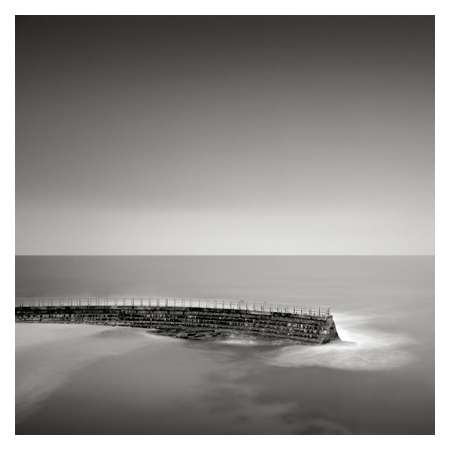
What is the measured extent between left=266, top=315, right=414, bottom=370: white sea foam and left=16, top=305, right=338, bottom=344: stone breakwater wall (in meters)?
1.93

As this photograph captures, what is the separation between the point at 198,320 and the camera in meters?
38.1

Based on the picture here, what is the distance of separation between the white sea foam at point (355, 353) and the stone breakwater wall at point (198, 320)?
1.93 meters

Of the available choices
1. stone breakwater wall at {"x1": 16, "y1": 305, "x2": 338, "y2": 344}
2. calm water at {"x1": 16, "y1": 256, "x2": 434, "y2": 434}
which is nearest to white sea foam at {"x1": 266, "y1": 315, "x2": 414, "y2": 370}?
calm water at {"x1": 16, "y1": 256, "x2": 434, "y2": 434}

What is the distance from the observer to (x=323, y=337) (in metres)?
33.3

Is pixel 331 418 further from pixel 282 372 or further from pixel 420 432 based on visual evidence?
pixel 282 372

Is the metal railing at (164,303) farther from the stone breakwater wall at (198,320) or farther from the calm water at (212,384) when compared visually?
the calm water at (212,384)

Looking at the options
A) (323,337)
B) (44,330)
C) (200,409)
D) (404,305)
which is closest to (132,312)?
(44,330)

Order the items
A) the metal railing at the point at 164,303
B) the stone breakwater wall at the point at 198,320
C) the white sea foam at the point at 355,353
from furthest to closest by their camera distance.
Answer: the metal railing at the point at 164,303 → the stone breakwater wall at the point at 198,320 → the white sea foam at the point at 355,353

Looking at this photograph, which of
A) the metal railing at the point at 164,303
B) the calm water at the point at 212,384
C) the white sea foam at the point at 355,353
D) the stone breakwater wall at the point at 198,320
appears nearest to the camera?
the calm water at the point at 212,384

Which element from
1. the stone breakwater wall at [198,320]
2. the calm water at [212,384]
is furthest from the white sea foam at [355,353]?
the stone breakwater wall at [198,320]

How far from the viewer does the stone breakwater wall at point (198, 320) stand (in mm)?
34531

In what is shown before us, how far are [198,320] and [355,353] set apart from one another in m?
14.5

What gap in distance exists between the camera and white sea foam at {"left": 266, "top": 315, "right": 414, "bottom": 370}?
27.9 meters
